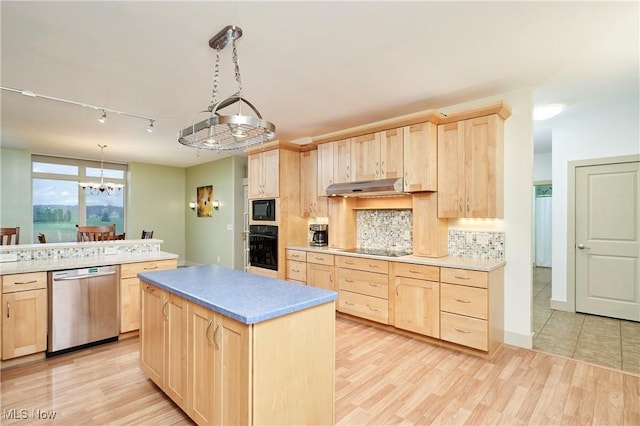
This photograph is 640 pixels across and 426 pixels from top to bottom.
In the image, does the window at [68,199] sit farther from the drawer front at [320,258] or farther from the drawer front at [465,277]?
the drawer front at [465,277]

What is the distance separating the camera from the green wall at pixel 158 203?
773 centimetres

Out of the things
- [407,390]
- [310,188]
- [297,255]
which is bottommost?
[407,390]

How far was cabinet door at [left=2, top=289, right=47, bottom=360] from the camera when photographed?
9.14ft

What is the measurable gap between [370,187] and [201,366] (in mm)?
2663

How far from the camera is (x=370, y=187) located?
12.6 ft

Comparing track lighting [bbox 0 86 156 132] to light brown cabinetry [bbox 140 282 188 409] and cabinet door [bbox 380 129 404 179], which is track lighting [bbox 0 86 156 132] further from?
cabinet door [bbox 380 129 404 179]

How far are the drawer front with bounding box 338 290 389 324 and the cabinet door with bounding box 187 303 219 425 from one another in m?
2.30

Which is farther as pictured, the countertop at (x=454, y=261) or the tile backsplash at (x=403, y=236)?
the tile backsplash at (x=403, y=236)

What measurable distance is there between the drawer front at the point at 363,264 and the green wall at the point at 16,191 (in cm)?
661

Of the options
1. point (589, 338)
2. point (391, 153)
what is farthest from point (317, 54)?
point (589, 338)

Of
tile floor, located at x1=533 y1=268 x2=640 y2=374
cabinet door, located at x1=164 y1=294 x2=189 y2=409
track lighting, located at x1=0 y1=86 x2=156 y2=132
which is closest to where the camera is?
cabinet door, located at x1=164 y1=294 x2=189 y2=409

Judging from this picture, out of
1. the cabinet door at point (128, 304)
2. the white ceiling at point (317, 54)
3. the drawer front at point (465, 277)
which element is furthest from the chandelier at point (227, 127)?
the drawer front at point (465, 277)

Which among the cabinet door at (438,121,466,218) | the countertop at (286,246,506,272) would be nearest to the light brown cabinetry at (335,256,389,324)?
the countertop at (286,246,506,272)

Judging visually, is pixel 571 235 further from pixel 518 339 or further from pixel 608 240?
pixel 518 339
